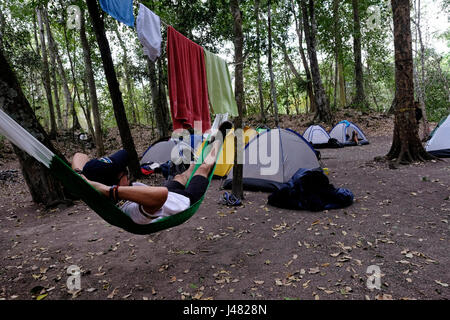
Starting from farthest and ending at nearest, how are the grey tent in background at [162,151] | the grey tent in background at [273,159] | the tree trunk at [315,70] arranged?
the tree trunk at [315,70], the grey tent in background at [162,151], the grey tent in background at [273,159]

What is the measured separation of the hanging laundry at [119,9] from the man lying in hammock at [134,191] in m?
1.39

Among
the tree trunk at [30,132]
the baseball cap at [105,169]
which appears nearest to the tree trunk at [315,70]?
the tree trunk at [30,132]

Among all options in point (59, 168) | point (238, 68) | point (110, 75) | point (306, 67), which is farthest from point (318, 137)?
point (59, 168)

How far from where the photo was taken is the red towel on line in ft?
10.1

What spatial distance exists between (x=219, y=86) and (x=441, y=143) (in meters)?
5.19

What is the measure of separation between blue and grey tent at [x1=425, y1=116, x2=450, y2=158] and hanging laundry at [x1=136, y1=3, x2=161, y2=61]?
608 centimetres

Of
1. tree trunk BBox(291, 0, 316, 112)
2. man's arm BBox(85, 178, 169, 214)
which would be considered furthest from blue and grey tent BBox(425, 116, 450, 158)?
tree trunk BBox(291, 0, 316, 112)

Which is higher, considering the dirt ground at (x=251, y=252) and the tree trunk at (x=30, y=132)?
the tree trunk at (x=30, y=132)

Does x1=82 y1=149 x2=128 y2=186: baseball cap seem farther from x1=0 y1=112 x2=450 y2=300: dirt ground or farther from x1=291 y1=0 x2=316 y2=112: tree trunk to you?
x1=291 y1=0 x2=316 y2=112: tree trunk

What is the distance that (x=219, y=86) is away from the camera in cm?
386

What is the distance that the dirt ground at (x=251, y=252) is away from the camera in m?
2.17

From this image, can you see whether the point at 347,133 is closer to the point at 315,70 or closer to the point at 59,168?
the point at 315,70

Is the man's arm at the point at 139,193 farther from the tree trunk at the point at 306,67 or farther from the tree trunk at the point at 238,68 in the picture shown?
the tree trunk at the point at 306,67
